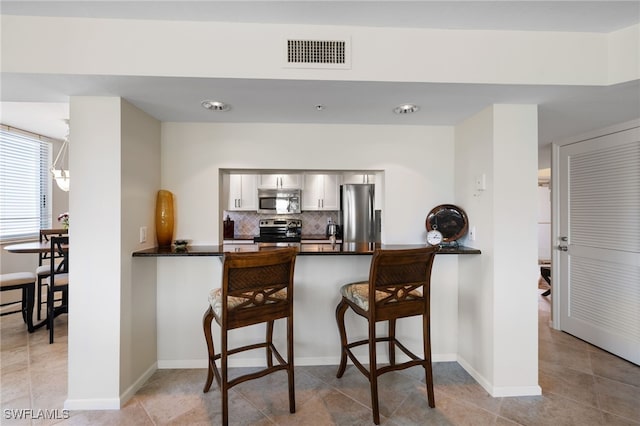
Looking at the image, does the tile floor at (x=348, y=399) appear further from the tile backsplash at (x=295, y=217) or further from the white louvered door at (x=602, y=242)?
the tile backsplash at (x=295, y=217)

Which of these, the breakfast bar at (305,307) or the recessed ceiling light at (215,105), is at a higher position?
the recessed ceiling light at (215,105)

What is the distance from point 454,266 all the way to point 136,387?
2.63m

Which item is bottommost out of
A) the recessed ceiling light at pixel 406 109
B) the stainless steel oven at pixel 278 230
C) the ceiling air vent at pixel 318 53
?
the stainless steel oven at pixel 278 230

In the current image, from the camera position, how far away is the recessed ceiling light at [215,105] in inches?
78.3

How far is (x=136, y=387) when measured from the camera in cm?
204

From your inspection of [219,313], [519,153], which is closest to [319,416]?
[219,313]

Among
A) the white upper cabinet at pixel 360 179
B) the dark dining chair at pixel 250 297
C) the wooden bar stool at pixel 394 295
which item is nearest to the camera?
the dark dining chair at pixel 250 297

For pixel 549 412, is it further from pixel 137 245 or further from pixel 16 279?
pixel 16 279

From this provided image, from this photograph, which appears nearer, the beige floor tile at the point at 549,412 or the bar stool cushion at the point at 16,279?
the beige floor tile at the point at 549,412

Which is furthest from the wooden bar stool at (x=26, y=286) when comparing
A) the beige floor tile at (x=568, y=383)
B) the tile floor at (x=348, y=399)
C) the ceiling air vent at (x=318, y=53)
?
the beige floor tile at (x=568, y=383)

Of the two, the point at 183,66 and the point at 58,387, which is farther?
the point at 58,387

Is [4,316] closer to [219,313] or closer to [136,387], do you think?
[136,387]

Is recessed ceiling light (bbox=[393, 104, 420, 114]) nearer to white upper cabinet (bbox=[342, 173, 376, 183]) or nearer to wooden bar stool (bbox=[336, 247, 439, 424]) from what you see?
wooden bar stool (bbox=[336, 247, 439, 424])

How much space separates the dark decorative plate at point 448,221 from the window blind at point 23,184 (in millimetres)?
5019
